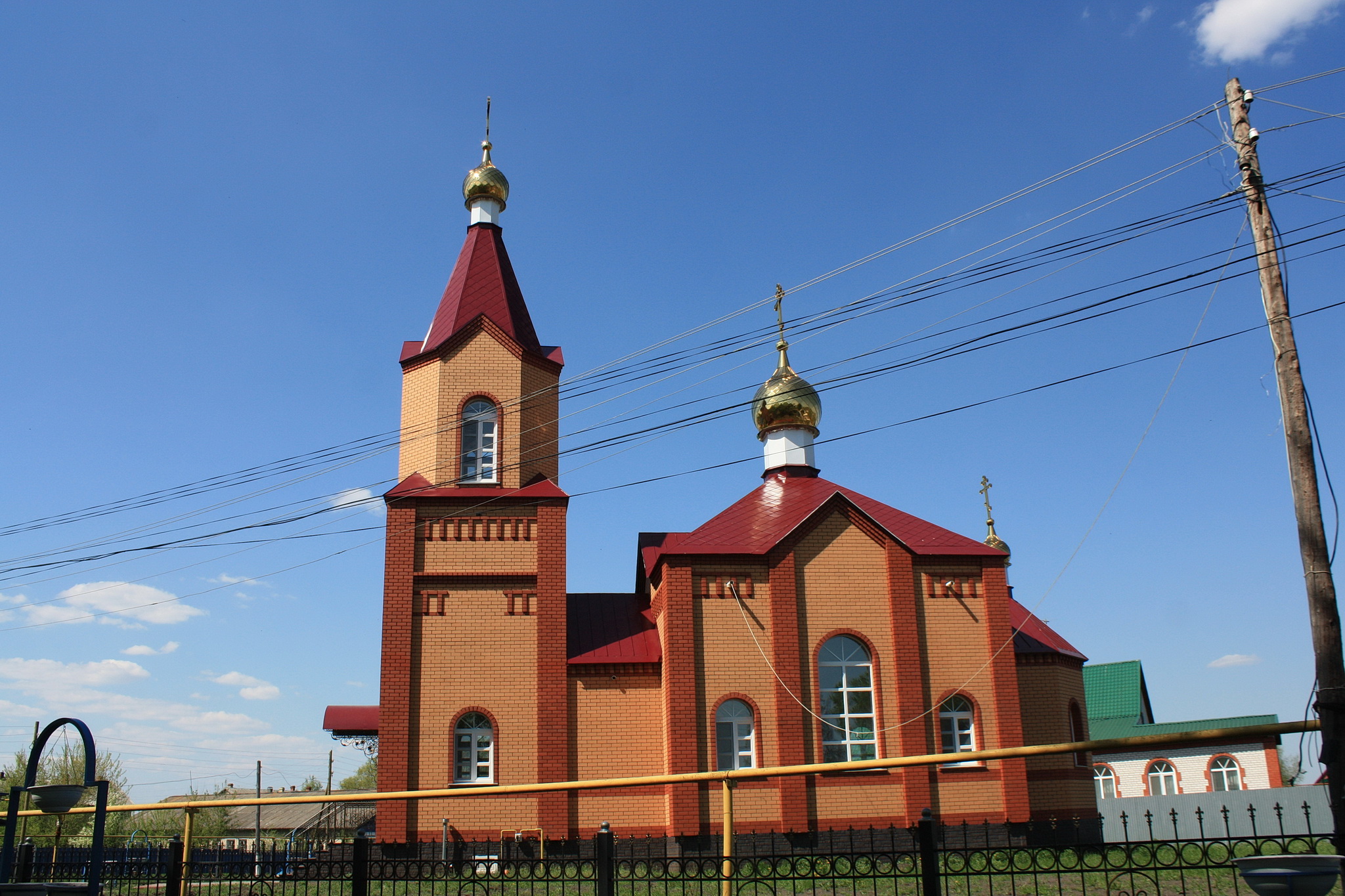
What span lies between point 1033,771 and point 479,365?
11549 millimetres

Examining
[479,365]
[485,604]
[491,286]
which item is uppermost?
[491,286]

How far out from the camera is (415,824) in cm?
1485

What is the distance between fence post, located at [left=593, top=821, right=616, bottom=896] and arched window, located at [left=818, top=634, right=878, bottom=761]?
31.6 feet

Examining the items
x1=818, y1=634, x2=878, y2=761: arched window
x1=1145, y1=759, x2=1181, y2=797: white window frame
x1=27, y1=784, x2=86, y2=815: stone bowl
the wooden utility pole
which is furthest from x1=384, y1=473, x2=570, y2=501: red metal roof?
x1=1145, y1=759, x2=1181, y2=797: white window frame

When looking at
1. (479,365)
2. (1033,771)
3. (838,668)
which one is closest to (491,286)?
(479,365)

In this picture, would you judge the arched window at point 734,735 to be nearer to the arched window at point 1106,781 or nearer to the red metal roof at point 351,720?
the red metal roof at point 351,720

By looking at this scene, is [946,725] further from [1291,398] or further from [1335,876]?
[1335,876]

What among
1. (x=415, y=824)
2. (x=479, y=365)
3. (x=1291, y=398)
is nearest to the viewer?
(x=1291, y=398)

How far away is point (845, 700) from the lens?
52.7 ft

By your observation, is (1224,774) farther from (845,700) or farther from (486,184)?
(486,184)

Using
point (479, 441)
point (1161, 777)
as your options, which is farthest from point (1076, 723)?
point (1161, 777)

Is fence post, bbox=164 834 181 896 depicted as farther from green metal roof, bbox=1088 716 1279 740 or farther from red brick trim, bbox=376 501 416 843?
green metal roof, bbox=1088 716 1279 740

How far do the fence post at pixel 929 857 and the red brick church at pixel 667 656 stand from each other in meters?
9.80

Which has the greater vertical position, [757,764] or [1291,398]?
[1291,398]
